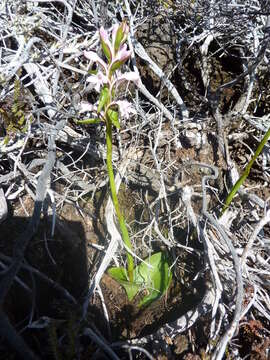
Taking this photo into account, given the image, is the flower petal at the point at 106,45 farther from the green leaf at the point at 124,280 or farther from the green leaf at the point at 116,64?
the green leaf at the point at 124,280

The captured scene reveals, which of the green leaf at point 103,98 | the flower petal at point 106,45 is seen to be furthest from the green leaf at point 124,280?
the flower petal at point 106,45

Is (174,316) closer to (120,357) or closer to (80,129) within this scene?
(120,357)

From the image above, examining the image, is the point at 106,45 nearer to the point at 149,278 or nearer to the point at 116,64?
the point at 116,64

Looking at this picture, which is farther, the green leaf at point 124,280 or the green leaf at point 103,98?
the green leaf at point 124,280

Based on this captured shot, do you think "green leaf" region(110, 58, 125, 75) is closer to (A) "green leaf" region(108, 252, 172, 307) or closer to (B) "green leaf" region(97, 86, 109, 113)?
(B) "green leaf" region(97, 86, 109, 113)

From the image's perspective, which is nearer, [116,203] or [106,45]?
[106,45]

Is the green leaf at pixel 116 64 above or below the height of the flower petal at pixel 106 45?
below

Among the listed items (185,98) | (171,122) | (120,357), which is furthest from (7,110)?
(120,357)

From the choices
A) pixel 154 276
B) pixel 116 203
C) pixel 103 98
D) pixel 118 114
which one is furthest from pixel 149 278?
pixel 103 98
